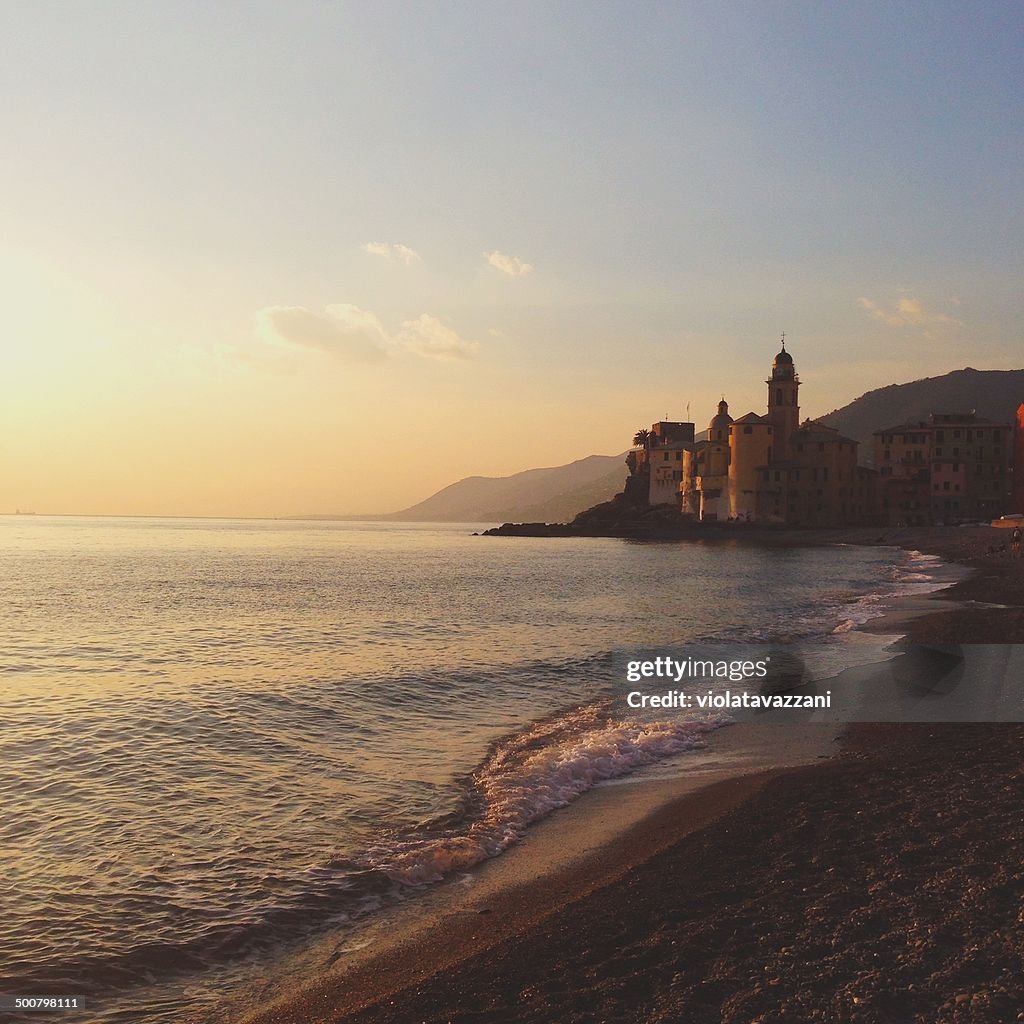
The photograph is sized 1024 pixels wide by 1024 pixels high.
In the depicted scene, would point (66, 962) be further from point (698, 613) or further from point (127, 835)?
point (698, 613)

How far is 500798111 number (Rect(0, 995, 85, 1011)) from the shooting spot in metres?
7.30

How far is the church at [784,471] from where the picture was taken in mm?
131875

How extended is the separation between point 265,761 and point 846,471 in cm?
13186

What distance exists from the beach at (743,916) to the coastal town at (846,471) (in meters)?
125

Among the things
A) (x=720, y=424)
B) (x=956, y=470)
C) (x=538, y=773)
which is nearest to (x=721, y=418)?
(x=720, y=424)

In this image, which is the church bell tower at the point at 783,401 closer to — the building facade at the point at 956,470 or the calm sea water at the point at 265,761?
the building facade at the point at 956,470

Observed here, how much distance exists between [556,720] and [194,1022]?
12.2 meters

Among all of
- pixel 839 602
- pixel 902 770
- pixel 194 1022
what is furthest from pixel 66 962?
pixel 839 602

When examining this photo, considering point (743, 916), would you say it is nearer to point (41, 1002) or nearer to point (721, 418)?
point (41, 1002)

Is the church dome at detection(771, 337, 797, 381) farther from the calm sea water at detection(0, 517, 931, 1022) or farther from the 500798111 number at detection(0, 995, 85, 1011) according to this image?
the 500798111 number at detection(0, 995, 85, 1011)

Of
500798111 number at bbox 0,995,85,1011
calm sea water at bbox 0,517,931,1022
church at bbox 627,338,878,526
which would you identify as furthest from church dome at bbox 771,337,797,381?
500798111 number at bbox 0,995,85,1011

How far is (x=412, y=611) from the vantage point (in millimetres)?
43656

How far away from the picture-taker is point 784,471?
433 feet

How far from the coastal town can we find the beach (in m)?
125
